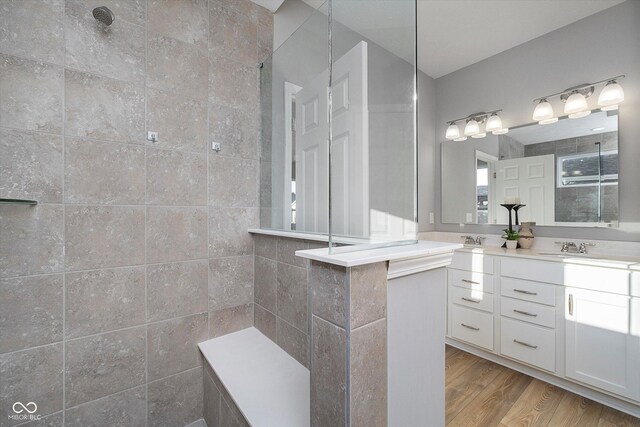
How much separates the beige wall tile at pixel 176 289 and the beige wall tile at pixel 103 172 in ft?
1.34

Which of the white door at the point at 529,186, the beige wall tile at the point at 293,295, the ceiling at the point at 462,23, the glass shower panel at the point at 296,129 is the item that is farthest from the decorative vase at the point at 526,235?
the beige wall tile at the point at 293,295

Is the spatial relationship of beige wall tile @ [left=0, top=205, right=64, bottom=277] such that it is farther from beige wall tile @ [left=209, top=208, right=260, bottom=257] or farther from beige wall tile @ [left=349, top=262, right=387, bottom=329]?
beige wall tile @ [left=349, top=262, right=387, bottom=329]

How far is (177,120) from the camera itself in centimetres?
148

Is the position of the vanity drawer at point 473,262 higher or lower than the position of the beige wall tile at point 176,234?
lower

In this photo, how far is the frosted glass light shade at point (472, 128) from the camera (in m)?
2.66

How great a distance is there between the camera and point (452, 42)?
2.43 metres

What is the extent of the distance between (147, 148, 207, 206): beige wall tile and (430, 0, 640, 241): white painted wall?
226 centimetres

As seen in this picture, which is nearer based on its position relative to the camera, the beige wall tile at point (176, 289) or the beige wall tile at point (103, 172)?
the beige wall tile at point (103, 172)

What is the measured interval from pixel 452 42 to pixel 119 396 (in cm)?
355

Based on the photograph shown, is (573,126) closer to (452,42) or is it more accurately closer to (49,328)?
(452,42)

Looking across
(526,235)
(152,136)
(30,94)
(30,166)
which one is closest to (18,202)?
(30,166)

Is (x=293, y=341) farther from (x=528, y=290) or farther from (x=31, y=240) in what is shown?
(x=528, y=290)

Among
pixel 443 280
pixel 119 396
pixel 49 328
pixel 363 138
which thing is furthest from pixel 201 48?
pixel 119 396

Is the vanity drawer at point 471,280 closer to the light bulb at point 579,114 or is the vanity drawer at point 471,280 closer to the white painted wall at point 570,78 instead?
the white painted wall at point 570,78
